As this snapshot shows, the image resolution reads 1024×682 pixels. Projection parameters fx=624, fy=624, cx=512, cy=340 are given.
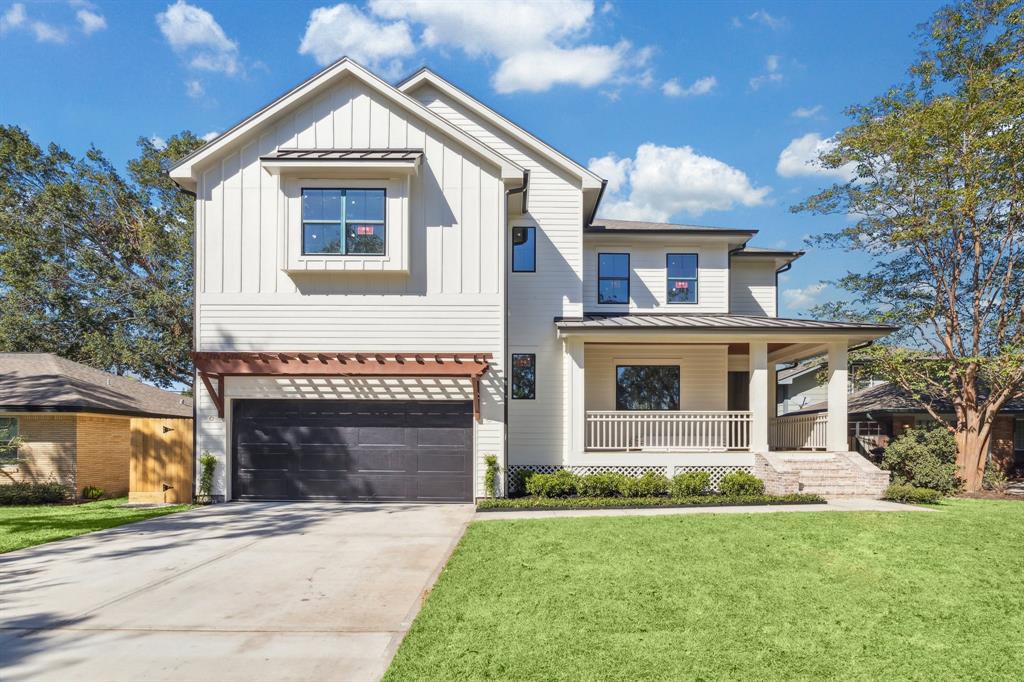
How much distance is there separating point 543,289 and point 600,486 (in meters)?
5.73

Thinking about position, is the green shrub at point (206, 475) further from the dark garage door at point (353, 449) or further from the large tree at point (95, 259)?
the large tree at point (95, 259)

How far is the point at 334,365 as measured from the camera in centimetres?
1370

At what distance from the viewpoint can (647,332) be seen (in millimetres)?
15461

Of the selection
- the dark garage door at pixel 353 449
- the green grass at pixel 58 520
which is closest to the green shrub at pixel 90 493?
the green grass at pixel 58 520

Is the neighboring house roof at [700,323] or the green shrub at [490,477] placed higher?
the neighboring house roof at [700,323]

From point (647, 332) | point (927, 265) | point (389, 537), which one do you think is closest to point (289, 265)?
point (389, 537)

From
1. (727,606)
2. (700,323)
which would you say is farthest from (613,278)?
(727,606)

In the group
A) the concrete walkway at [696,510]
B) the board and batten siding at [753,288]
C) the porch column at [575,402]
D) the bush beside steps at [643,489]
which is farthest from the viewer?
the board and batten siding at [753,288]

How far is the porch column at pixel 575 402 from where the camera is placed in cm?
1565

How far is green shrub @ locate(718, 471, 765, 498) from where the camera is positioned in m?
14.1

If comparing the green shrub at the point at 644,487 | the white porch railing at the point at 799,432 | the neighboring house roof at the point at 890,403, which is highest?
the neighboring house roof at the point at 890,403

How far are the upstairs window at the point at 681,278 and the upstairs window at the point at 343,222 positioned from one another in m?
9.24

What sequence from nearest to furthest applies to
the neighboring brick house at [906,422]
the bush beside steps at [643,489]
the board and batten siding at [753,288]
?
1. the bush beside steps at [643,489]
2. the board and batten siding at [753,288]
3. the neighboring brick house at [906,422]

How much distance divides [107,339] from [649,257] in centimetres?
2399
